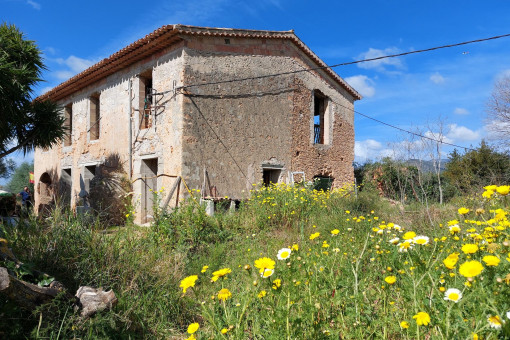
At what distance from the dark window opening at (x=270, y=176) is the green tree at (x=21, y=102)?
248 inches

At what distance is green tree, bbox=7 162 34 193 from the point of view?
102 feet

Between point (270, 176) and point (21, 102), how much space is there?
727 centimetres

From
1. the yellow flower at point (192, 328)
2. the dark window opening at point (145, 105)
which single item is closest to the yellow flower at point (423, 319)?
the yellow flower at point (192, 328)

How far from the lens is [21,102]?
9602 millimetres

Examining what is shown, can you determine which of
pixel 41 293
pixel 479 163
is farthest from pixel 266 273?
pixel 479 163

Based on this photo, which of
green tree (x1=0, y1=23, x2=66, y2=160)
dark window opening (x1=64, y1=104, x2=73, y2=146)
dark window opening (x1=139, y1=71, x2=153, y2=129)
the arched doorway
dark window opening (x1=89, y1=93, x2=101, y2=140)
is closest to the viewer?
green tree (x1=0, y1=23, x2=66, y2=160)

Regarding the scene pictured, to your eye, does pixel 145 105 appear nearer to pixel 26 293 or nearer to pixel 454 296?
pixel 26 293

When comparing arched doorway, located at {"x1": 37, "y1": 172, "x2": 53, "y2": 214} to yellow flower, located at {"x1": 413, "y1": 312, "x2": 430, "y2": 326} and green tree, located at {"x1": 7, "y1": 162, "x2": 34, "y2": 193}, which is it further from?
yellow flower, located at {"x1": 413, "y1": 312, "x2": 430, "y2": 326}

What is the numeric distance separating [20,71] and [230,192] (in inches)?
243

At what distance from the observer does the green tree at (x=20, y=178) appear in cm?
3105

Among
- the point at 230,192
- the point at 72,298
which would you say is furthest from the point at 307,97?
the point at 72,298

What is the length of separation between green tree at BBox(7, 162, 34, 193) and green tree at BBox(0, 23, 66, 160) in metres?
23.7

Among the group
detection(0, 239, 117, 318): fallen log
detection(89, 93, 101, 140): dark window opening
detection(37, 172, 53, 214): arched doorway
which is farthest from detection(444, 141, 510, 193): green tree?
detection(37, 172, 53, 214): arched doorway

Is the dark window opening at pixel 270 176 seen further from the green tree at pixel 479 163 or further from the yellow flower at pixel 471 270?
the yellow flower at pixel 471 270
